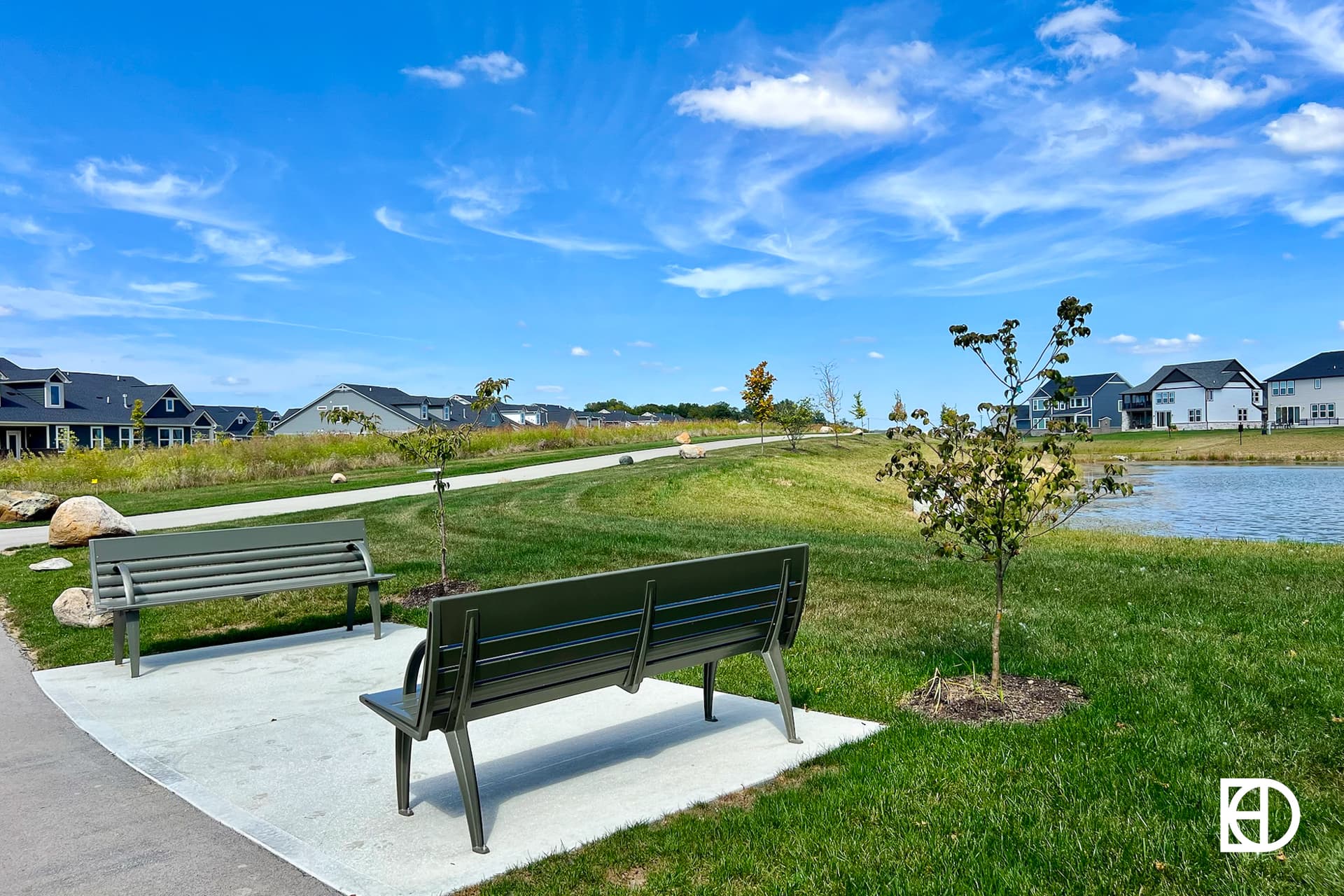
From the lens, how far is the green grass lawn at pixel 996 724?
11.1 ft

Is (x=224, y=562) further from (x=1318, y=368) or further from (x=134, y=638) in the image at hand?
(x=1318, y=368)

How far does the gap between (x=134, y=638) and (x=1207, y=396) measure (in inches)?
3810

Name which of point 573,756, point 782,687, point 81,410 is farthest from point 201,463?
point 81,410

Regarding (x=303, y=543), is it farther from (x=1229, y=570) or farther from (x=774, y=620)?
(x=1229, y=570)

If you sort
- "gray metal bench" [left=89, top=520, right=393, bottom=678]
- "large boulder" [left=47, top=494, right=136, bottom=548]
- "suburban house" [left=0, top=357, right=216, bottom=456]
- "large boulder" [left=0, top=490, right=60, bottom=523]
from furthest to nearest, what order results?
"suburban house" [left=0, top=357, right=216, bottom=456], "large boulder" [left=0, top=490, right=60, bottom=523], "large boulder" [left=47, top=494, right=136, bottom=548], "gray metal bench" [left=89, top=520, right=393, bottom=678]

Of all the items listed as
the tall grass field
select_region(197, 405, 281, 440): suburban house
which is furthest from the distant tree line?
the tall grass field

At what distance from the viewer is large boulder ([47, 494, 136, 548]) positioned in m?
13.1

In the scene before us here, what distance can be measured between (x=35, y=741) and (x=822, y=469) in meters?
26.9

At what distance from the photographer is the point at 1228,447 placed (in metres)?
59.0

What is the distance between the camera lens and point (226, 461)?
26.4 metres

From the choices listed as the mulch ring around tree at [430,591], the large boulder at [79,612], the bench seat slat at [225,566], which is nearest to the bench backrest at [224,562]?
the bench seat slat at [225,566]

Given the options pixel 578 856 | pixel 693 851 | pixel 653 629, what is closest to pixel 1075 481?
pixel 653 629

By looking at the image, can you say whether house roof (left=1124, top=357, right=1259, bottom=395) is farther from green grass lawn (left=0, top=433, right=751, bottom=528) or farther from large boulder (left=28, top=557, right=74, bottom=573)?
Answer: large boulder (left=28, top=557, right=74, bottom=573)

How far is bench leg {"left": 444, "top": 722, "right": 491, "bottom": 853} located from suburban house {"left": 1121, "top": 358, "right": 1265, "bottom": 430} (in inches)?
3746
